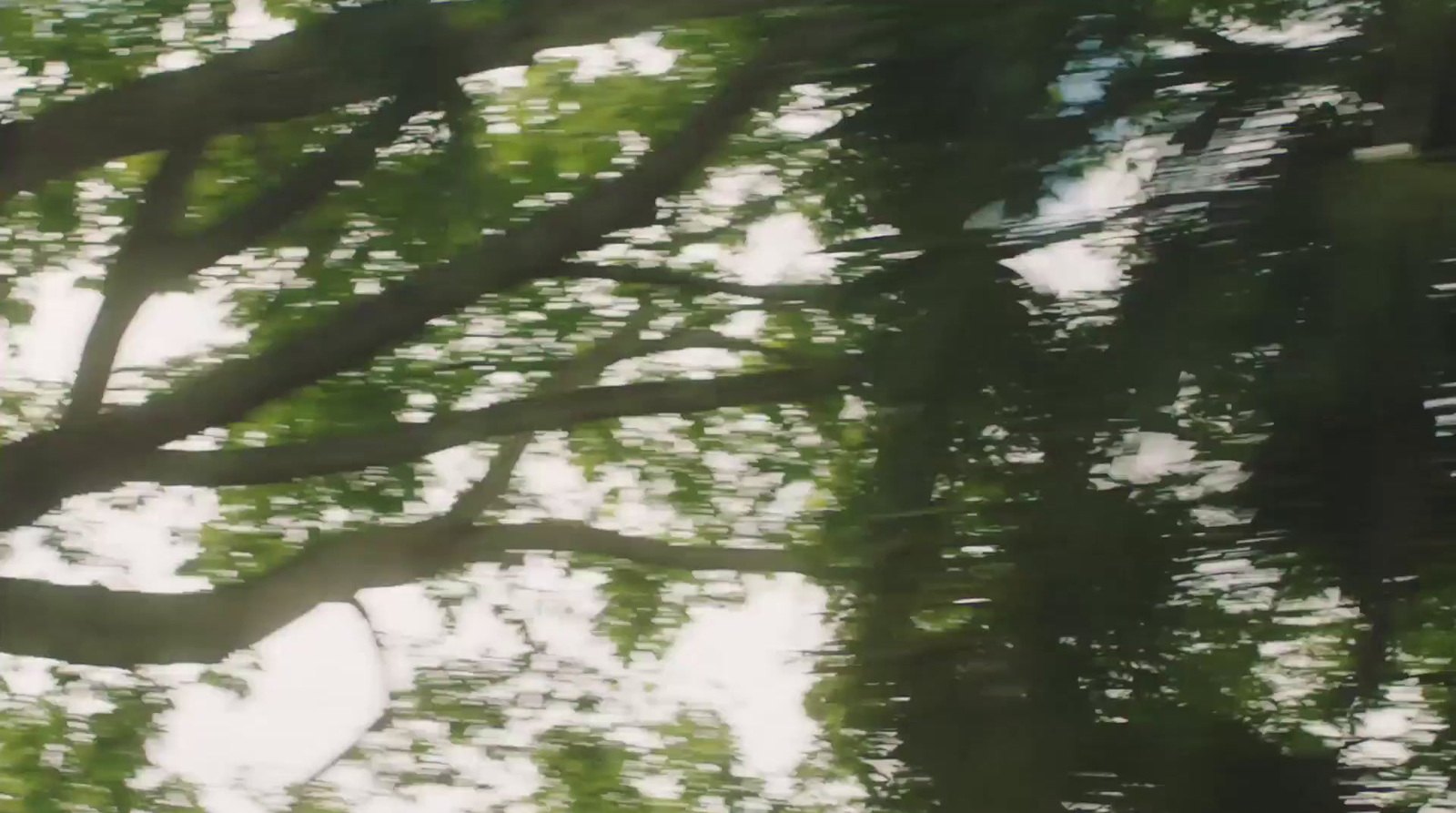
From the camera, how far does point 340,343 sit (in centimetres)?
217

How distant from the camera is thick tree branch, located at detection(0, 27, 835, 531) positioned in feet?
7.08

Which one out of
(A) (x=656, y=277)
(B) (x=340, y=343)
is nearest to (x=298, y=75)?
(B) (x=340, y=343)

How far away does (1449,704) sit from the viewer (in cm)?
91

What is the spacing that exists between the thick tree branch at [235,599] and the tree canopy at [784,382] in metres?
0.01

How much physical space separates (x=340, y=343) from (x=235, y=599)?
0.51 m

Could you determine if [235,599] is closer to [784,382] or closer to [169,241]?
[169,241]

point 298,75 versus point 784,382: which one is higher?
point 298,75

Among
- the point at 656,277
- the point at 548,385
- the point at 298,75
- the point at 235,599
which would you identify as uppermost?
the point at 298,75

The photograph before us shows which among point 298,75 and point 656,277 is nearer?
point 298,75

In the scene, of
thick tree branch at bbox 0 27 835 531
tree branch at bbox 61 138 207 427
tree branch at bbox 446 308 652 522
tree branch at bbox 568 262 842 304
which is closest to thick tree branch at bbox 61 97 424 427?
tree branch at bbox 61 138 207 427

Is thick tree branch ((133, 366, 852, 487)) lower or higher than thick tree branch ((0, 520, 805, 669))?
higher

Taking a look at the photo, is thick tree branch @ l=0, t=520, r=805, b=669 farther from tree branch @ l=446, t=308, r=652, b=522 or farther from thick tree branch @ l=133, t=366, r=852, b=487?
thick tree branch @ l=133, t=366, r=852, b=487

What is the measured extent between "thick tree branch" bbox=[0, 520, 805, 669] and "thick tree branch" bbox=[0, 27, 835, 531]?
19cm

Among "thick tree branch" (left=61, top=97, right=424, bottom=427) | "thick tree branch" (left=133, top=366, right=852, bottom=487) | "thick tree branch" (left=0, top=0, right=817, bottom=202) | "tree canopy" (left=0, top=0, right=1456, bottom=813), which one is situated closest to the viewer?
"tree canopy" (left=0, top=0, right=1456, bottom=813)
